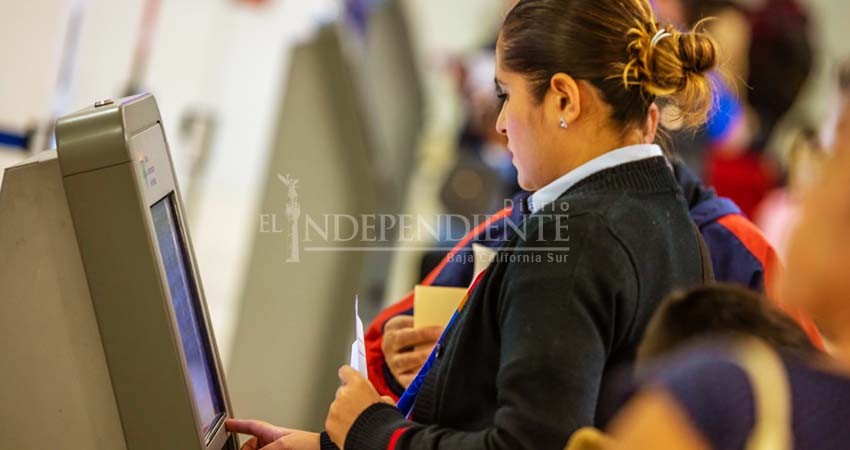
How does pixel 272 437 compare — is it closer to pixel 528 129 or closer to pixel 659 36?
pixel 528 129

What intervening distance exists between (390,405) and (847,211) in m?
0.65

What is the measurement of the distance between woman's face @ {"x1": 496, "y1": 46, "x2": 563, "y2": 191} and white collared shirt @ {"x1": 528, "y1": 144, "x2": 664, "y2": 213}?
31 millimetres

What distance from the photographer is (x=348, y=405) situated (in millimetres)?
1232

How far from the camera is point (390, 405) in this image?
1.24 metres

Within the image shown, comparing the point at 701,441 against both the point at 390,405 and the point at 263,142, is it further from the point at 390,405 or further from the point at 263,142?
the point at 263,142

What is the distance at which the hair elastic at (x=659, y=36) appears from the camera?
1.31 meters

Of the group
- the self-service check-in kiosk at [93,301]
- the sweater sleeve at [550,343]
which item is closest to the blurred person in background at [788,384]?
the sweater sleeve at [550,343]

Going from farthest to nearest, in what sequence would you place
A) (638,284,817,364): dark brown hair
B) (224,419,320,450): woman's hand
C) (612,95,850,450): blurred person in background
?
1. (224,419,320,450): woman's hand
2. (638,284,817,364): dark brown hair
3. (612,95,850,450): blurred person in background

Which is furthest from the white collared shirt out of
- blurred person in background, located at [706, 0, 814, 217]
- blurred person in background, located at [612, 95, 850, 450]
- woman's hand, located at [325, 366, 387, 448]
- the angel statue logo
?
blurred person in background, located at [706, 0, 814, 217]

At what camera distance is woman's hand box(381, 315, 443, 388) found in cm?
156

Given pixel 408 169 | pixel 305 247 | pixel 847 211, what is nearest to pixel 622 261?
pixel 847 211

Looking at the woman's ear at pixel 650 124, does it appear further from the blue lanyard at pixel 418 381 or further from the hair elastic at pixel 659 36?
the blue lanyard at pixel 418 381

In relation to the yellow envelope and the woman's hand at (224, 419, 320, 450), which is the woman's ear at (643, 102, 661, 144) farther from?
the woman's hand at (224, 419, 320, 450)

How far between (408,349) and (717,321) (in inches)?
33.1
